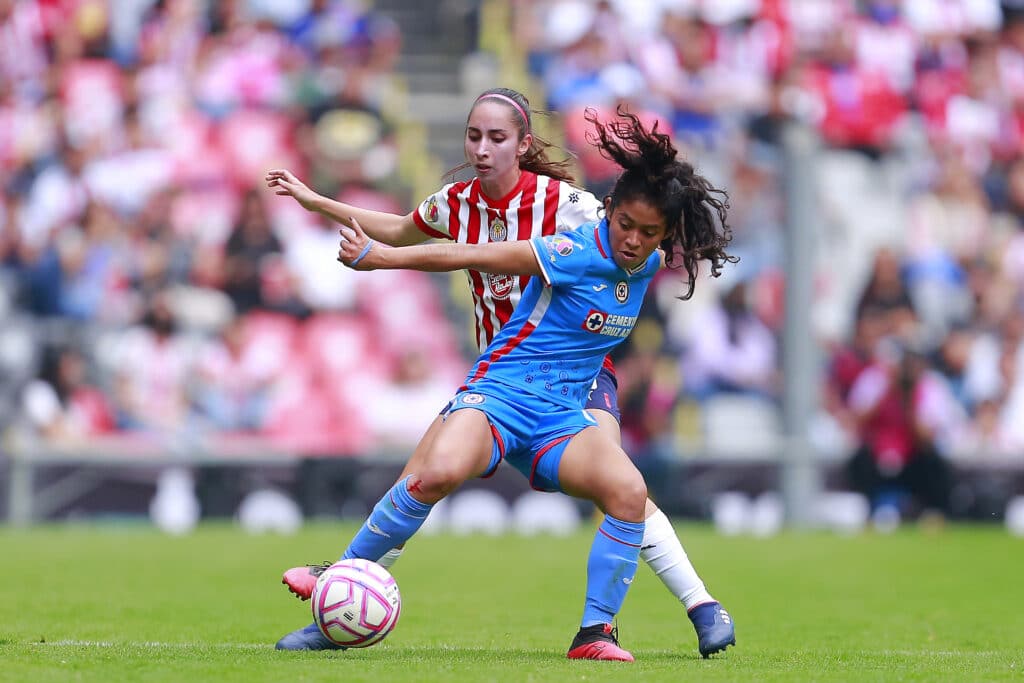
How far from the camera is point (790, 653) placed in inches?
235

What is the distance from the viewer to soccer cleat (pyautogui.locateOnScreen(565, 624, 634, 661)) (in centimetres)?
537

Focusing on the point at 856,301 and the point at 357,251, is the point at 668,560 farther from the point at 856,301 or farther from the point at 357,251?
the point at 856,301

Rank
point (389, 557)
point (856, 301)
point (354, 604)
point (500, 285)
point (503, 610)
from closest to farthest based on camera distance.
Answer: point (354, 604)
point (389, 557)
point (500, 285)
point (503, 610)
point (856, 301)

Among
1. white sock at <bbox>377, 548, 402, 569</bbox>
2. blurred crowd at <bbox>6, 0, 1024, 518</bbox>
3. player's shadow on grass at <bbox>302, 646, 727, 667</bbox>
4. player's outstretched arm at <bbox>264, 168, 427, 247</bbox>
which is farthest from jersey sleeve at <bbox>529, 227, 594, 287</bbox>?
blurred crowd at <bbox>6, 0, 1024, 518</bbox>

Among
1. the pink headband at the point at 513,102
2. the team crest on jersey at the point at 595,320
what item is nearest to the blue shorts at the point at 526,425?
the team crest on jersey at the point at 595,320

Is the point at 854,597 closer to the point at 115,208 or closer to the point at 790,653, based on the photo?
the point at 790,653

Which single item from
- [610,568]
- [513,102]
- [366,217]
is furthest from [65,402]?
[610,568]

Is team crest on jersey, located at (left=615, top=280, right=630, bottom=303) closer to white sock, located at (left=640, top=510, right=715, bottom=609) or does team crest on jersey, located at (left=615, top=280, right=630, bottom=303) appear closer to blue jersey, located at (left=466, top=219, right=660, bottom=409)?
blue jersey, located at (left=466, top=219, right=660, bottom=409)

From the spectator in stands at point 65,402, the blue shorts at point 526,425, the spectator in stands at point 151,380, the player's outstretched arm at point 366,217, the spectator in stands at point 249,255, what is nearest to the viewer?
the blue shorts at point 526,425

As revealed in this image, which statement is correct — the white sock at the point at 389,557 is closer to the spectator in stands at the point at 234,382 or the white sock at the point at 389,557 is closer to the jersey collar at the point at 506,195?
the jersey collar at the point at 506,195

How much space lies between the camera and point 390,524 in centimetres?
550

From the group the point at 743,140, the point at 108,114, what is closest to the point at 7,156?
the point at 108,114

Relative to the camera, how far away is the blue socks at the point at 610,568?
5.52 metres

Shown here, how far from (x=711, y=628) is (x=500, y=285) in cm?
152
